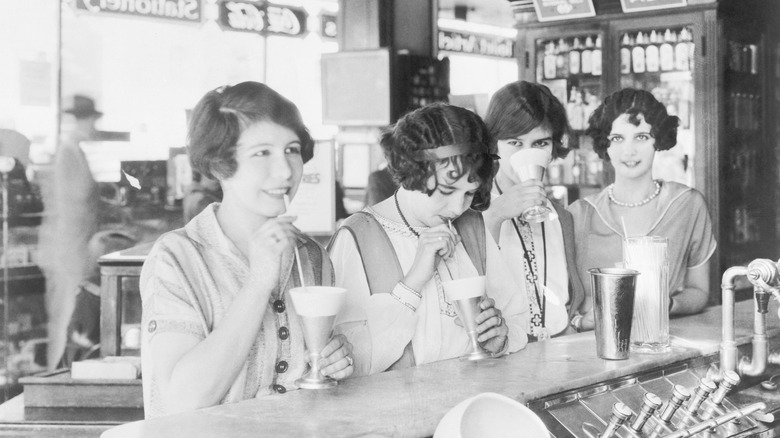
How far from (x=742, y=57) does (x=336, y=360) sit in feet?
19.0

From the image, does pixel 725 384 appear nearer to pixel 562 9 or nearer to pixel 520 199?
pixel 520 199

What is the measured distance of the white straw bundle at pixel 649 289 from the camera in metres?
2.48

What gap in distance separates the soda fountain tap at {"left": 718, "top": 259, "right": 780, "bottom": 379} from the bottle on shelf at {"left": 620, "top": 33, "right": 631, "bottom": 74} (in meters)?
4.55

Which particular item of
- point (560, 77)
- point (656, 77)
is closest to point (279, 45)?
point (560, 77)

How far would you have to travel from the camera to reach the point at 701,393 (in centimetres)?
220

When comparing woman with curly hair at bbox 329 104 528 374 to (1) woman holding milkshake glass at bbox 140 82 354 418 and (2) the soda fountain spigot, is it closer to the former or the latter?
(1) woman holding milkshake glass at bbox 140 82 354 418

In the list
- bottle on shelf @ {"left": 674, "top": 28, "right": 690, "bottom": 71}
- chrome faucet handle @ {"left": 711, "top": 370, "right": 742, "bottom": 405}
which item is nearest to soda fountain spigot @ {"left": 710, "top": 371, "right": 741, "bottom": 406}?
chrome faucet handle @ {"left": 711, "top": 370, "right": 742, "bottom": 405}

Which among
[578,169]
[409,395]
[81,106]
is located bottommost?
[409,395]

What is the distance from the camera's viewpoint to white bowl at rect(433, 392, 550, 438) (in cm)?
158

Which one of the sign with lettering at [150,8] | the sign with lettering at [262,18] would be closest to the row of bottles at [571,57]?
the sign with lettering at [262,18]

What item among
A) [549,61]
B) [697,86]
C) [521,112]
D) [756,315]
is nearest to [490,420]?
[756,315]

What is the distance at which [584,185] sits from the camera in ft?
23.6

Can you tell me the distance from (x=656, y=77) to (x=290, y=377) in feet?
18.0

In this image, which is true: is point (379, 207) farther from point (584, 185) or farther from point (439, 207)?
point (584, 185)
